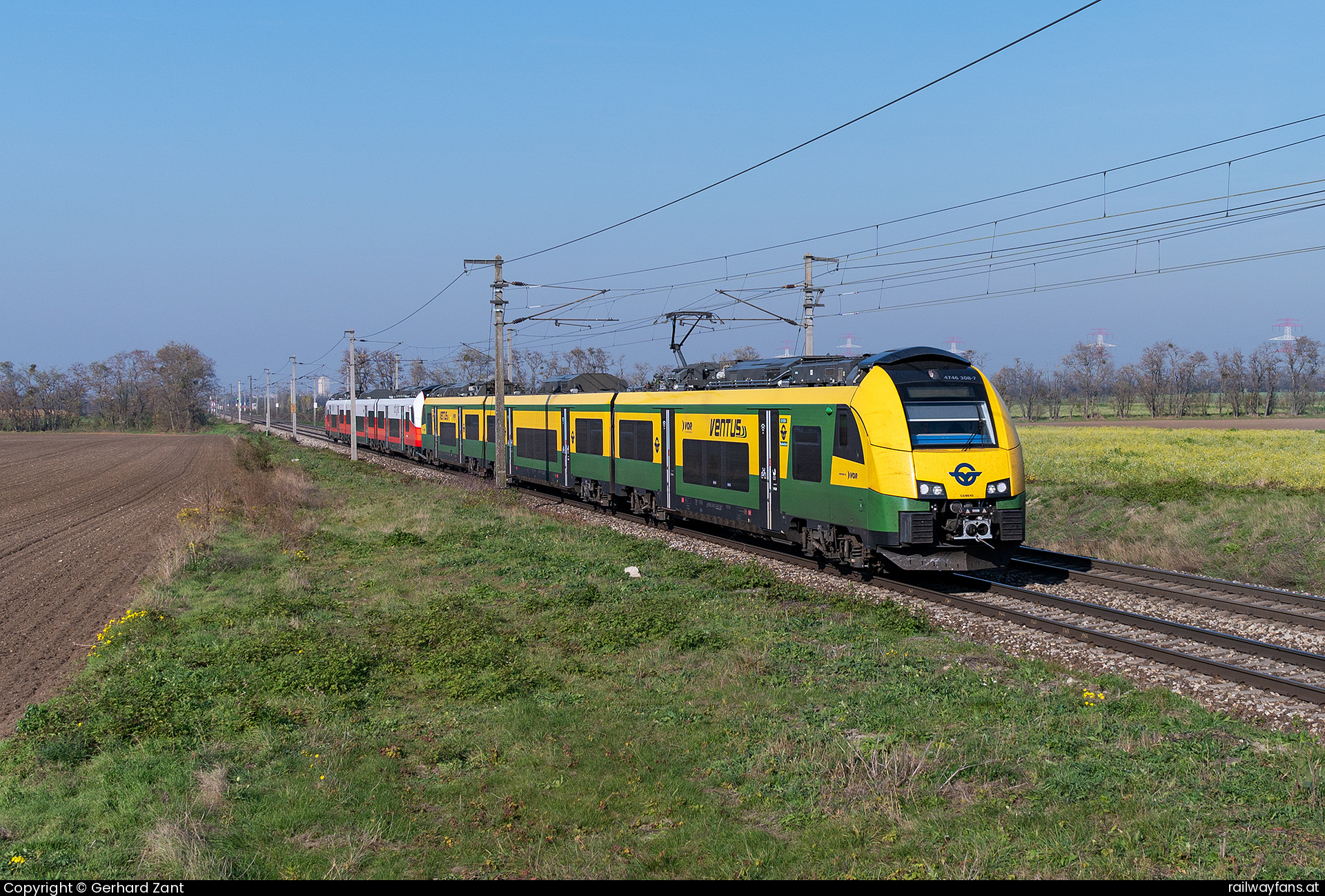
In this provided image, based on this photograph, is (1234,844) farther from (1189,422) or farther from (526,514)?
(1189,422)

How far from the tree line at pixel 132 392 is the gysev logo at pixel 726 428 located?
404 feet

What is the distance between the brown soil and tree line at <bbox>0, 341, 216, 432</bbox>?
72196 mm

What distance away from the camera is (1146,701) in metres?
9.09

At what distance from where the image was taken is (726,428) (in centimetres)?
1902

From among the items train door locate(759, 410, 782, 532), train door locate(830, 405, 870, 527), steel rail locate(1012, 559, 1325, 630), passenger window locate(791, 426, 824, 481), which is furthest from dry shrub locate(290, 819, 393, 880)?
steel rail locate(1012, 559, 1325, 630)

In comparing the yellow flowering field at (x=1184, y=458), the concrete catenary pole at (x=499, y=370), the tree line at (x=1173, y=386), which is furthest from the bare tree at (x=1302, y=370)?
the concrete catenary pole at (x=499, y=370)

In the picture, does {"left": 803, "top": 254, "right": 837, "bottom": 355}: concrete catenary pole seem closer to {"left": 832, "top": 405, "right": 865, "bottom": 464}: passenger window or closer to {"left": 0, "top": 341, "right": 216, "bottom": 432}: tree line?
{"left": 832, "top": 405, "right": 865, "bottom": 464}: passenger window

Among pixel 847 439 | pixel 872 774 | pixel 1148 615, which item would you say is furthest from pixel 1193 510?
pixel 872 774

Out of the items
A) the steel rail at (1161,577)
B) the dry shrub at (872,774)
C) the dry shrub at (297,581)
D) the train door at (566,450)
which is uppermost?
the train door at (566,450)

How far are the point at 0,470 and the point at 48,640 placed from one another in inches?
1786

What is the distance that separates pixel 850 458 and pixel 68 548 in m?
19.7

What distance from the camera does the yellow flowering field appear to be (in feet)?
90.1

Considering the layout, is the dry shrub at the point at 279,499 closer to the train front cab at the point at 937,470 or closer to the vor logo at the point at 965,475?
the train front cab at the point at 937,470

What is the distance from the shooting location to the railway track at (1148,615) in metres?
10.3
